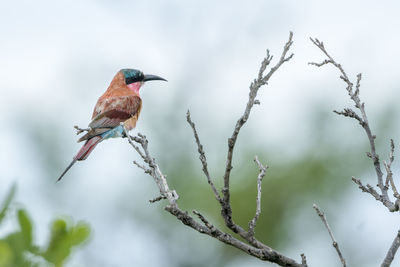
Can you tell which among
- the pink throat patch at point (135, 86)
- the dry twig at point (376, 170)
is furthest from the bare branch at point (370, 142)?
the pink throat patch at point (135, 86)

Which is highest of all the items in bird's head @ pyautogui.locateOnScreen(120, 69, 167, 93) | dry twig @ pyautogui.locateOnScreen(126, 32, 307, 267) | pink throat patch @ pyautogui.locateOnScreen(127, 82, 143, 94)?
bird's head @ pyautogui.locateOnScreen(120, 69, 167, 93)

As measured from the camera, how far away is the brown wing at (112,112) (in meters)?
5.20

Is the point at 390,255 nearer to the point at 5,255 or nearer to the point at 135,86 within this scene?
the point at 5,255

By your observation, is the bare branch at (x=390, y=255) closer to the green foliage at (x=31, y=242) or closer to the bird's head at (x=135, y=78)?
the green foliage at (x=31, y=242)

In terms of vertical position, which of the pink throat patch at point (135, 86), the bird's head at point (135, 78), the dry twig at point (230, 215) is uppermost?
the bird's head at point (135, 78)

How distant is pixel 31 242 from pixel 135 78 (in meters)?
6.25

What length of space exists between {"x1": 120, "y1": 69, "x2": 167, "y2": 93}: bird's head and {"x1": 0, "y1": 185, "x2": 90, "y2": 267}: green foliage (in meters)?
5.97

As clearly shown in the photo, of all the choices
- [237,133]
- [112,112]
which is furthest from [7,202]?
[112,112]

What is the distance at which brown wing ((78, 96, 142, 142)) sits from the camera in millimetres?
5203

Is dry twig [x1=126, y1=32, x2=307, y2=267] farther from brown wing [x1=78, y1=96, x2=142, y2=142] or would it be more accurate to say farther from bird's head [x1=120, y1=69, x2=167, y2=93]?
bird's head [x1=120, y1=69, x2=167, y2=93]

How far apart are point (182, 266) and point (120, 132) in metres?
4.81

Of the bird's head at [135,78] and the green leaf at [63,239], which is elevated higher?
the bird's head at [135,78]

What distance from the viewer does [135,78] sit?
6793 millimetres

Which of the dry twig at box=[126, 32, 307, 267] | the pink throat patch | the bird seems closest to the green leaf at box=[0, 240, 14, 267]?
the dry twig at box=[126, 32, 307, 267]
